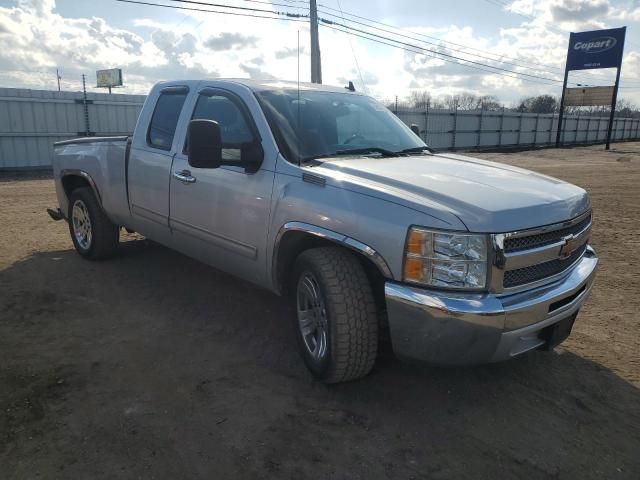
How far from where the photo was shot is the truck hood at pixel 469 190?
2.66m

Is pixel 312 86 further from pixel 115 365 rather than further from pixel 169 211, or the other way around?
pixel 115 365

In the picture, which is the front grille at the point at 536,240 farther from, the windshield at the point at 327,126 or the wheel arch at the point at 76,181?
the wheel arch at the point at 76,181

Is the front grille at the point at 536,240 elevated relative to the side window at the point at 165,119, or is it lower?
lower

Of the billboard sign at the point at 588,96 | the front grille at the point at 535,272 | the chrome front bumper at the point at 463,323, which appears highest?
the billboard sign at the point at 588,96

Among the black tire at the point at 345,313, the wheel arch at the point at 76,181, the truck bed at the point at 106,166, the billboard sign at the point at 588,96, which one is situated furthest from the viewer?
the billboard sign at the point at 588,96

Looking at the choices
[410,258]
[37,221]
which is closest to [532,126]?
[37,221]

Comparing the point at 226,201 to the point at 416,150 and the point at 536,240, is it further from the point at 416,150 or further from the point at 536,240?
the point at 536,240

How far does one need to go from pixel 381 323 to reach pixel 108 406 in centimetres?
168

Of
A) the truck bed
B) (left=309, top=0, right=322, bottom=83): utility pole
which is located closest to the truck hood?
the truck bed

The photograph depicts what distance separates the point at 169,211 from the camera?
4430 millimetres

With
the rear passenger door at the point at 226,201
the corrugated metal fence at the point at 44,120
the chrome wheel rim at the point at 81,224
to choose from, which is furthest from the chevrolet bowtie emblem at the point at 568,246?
the corrugated metal fence at the point at 44,120

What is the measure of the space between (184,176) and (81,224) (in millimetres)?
2514

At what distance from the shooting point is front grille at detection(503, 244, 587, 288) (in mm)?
2737

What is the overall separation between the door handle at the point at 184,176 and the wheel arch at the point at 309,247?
43.6 inches
